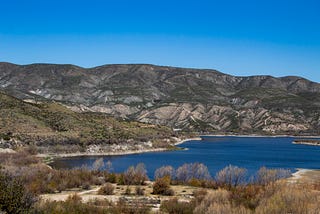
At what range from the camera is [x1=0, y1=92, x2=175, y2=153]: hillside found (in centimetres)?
11606

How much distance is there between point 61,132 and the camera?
129250mm

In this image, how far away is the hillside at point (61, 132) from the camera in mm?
116062

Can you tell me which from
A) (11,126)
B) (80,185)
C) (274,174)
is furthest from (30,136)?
(274,174)

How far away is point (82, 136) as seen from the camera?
130 meters

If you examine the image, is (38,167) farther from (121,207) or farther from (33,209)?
(33,209)

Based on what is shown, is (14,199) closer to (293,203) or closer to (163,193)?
(293,203)

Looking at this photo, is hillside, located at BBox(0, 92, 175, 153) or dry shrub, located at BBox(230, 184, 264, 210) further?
hillside, located at BBox(0, 92, 175, 153)

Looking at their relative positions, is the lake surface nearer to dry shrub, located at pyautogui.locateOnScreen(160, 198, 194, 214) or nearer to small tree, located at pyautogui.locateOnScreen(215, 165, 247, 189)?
small tree, located at pyautogui.locateOnScreen(215, 165, 247, 189)

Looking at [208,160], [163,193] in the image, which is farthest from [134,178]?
[208,160]

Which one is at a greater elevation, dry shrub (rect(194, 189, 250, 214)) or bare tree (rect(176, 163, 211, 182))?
dry shrub (rect(194, 189, 250, 214))

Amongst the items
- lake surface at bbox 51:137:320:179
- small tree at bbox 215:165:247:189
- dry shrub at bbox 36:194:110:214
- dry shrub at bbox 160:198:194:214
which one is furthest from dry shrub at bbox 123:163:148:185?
dry shrub at bbox 36:194:110:214

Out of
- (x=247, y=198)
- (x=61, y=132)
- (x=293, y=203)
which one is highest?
(x=293, y=203)

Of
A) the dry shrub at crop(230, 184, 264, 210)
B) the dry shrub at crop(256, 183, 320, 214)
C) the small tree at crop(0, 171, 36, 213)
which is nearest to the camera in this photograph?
the dry shrub at crop(256, 183, 320, 214)

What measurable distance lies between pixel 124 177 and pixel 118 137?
81027 millimetres
